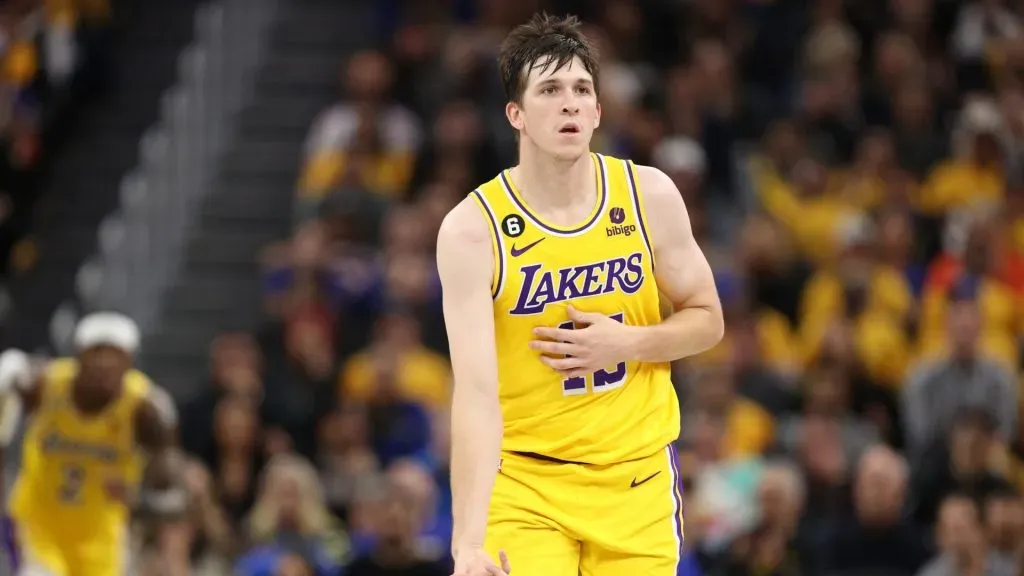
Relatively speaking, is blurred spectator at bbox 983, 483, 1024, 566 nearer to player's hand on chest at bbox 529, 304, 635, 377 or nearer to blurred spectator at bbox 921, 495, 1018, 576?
blurred spectator at bbox 921, 495, 1018, 576

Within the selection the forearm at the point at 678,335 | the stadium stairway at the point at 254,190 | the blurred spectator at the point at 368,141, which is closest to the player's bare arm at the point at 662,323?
the forearm at the point at 678,335

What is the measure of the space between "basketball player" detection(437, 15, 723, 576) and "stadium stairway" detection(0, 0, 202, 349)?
385 inches

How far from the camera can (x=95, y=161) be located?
16.4 metres

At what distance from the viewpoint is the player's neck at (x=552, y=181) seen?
6.07m

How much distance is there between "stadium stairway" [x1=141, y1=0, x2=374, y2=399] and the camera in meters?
14.5

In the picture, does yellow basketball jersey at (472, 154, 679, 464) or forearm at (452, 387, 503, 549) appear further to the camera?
yellow basketball jersey at (472, 154, 679, 464)

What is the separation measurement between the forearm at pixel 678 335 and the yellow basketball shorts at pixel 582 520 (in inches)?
15.9

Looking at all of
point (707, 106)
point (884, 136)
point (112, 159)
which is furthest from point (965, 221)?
point (112, 159)

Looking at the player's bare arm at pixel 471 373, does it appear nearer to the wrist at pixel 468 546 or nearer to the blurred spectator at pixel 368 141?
the wrist at pixel 468 546

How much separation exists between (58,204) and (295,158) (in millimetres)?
2355

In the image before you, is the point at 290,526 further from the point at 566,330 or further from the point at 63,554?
the point at 566,330

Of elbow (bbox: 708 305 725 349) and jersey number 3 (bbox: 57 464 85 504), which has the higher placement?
elbow (bbox: 708 305 725 349)

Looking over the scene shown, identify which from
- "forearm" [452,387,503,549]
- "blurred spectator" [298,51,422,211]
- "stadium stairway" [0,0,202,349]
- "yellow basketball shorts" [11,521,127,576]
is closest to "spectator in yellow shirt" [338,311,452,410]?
"blurred spectator" [298,51,422,211]

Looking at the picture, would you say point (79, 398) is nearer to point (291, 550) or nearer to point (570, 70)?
point (291, 550)
